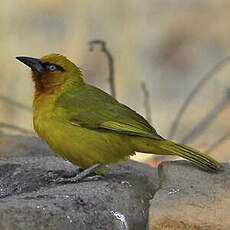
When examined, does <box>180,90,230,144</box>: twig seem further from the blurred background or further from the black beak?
the black beak

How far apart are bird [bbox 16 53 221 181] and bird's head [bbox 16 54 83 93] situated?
1cm

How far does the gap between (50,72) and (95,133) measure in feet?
1.68

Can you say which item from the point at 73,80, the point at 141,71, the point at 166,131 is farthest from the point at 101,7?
the point at 73,80

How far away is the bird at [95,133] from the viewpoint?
607cm

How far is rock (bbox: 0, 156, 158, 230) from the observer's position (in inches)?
194

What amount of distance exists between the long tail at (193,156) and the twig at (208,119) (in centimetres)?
268

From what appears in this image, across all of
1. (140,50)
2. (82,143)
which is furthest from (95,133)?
(140,50)

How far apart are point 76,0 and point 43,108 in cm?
635

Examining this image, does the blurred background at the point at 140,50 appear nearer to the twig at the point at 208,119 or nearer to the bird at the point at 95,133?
the twig at the point at 208,119

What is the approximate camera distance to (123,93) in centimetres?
1073

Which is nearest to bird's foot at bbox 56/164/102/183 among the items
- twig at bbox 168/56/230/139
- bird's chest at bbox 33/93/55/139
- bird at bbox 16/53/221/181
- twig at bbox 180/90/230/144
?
bird at bbox 16/53/221/181

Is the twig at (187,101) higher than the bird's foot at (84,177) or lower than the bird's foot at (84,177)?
lower

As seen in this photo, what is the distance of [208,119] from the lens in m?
9.70

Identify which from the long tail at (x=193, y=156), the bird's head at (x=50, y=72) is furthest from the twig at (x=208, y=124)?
the long tail at (x=193, y=156)
